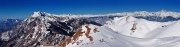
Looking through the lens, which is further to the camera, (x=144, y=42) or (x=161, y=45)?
(x=144, y=42)

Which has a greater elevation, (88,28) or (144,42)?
(88,28)

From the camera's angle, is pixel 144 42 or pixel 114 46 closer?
pixel 114 46

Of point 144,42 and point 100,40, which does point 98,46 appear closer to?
point 100,40

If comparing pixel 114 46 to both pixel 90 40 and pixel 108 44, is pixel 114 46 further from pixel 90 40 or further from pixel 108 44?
pixel 90 40

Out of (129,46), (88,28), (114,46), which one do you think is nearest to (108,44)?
(114,46)

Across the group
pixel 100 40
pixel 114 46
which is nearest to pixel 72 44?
pixel 100 40

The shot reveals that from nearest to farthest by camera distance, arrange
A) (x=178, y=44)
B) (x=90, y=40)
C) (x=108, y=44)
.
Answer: (x=178, y=44), (x=108, y=44), (x=90, y=40)

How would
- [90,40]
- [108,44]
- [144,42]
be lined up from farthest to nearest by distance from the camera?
[144,42] → [90,40] → [108,44]

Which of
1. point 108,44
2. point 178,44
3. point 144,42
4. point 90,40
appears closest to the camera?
point 178,44

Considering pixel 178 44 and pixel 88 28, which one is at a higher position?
pixel 88 28
